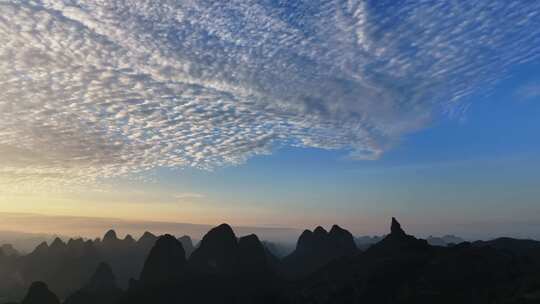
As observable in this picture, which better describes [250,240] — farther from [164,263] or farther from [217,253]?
[164,263]

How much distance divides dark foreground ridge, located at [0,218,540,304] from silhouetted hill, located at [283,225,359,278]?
230cm

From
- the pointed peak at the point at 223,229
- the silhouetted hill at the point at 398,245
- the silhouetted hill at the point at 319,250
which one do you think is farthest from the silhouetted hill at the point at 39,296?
the silhouetted hill at the point at 319,250

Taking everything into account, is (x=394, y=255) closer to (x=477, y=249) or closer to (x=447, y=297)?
(x=477, y=249)

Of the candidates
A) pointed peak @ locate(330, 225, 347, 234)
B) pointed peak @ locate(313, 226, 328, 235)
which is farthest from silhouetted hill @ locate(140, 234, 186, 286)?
pointed peak @ locate(313, 226, 328, 235)

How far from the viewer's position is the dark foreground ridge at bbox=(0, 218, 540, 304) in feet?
242

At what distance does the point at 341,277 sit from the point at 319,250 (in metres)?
85.2

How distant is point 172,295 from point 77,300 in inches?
1120

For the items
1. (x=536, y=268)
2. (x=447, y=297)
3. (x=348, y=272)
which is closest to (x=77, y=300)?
(x=348, y=272)

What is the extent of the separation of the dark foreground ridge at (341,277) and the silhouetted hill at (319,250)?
2298mm

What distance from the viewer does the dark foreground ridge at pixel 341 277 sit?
7369 cm

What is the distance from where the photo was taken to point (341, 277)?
9919cm

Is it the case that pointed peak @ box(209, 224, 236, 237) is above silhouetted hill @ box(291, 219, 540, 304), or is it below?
above

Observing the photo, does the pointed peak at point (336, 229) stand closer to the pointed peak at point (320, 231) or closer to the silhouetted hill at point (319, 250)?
the silhouetted hill at point (319, 250)

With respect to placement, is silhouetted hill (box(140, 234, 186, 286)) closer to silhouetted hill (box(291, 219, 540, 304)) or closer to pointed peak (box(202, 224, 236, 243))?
pointed peak (box(202, 224, 236, 243))
